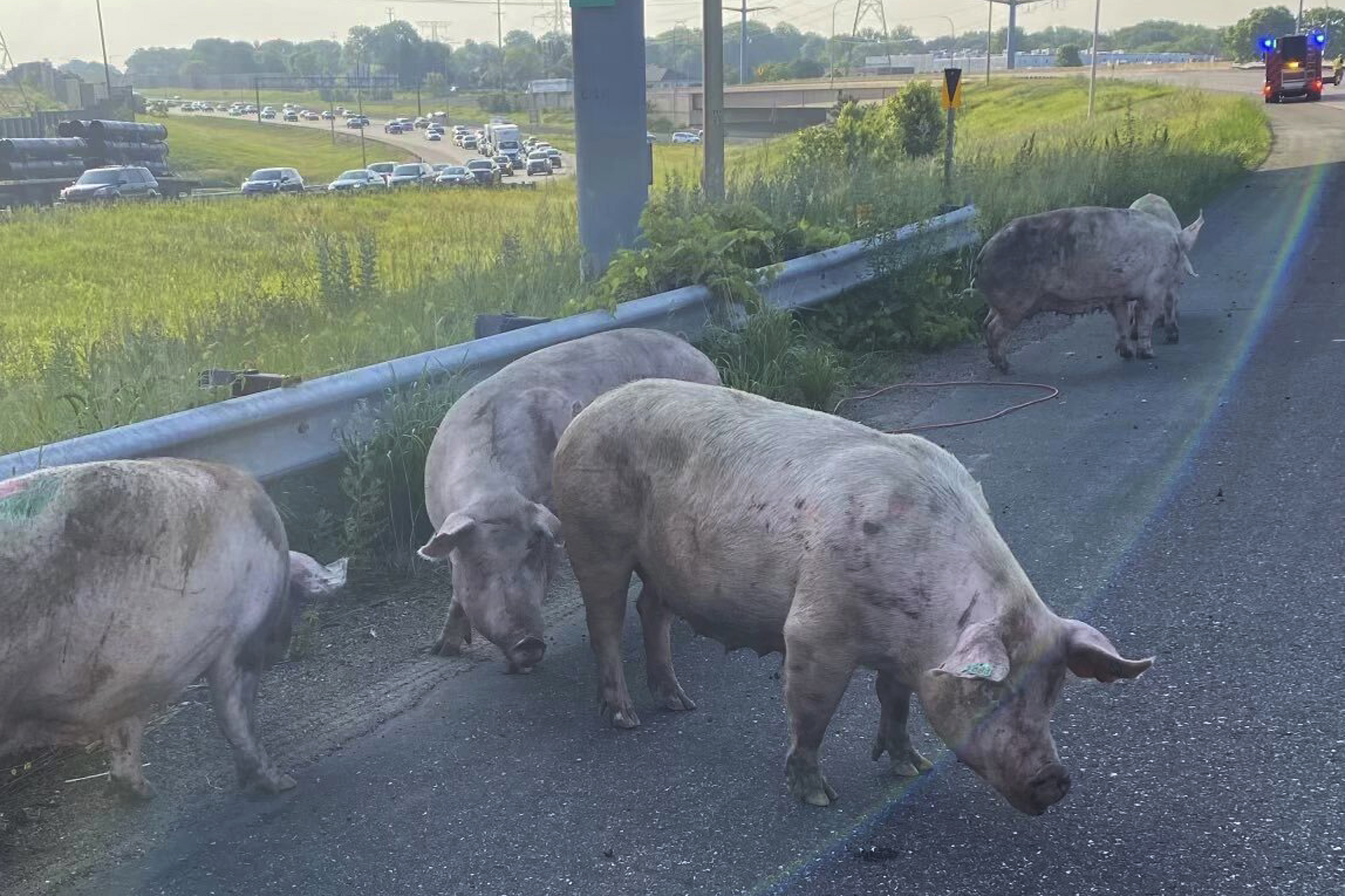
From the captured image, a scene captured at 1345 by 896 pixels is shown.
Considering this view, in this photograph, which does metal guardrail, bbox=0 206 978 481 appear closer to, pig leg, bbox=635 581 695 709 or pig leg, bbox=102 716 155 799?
pig leg, bbox=102 716 155 799

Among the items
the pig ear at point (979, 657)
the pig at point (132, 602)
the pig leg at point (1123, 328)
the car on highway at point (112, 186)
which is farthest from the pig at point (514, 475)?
the car on highway at point (112, 186)

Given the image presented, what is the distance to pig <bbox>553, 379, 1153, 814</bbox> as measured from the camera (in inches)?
136

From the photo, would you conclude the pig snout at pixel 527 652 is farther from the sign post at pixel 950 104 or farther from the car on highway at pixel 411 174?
the car on highway at pixel 411 174

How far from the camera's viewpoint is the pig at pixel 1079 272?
9711 mm

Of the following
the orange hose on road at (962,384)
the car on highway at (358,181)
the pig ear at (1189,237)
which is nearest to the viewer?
the orange hose on road at (962,384)

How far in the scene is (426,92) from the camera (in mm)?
119000

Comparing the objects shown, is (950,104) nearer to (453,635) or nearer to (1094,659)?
(453,635)

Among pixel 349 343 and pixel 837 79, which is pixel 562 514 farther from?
pixel 837 79

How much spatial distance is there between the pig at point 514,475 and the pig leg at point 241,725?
0.78 m

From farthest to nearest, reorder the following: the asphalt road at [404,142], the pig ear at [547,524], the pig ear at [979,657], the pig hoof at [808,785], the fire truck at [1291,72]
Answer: the asphalt road at [404,142] < the fire truck at [1291,72] < the pig ear at [547,524] < the pig hoof at [808,785] < the pig ear at [979,657]

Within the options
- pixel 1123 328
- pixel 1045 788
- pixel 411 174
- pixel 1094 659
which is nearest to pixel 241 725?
pixel 1045 788

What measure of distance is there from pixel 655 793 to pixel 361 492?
231cm

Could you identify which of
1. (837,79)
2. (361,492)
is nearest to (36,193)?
(361,492)

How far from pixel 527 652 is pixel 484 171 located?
44183 millimetres
